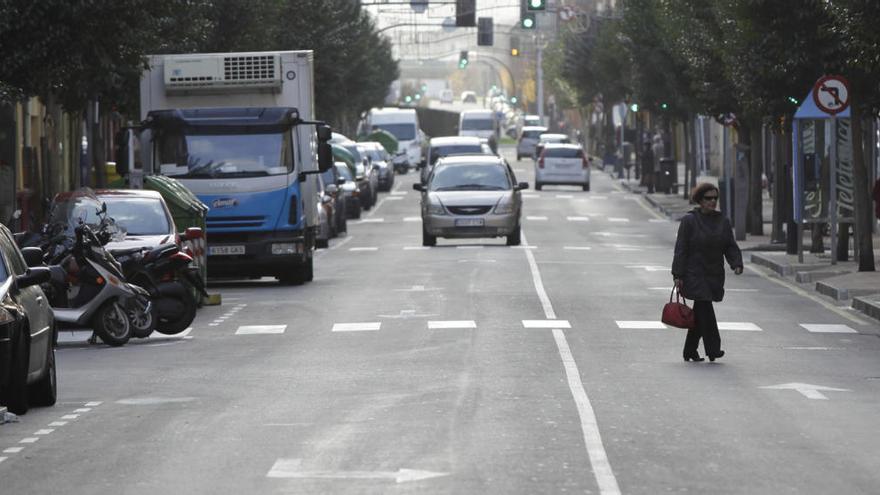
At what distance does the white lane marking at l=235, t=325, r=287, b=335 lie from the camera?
72.2 feet

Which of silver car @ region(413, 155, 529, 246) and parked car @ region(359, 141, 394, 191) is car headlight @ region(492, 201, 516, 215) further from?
parked car @ region(359, 141, 394, 191)

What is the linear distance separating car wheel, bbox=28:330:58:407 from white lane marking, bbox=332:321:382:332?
6892mm

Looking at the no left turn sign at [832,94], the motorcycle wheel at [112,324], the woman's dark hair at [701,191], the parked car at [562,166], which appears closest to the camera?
the woman's dark hair at [701,191]

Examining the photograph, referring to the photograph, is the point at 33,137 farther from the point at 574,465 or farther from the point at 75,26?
the point at 574,465

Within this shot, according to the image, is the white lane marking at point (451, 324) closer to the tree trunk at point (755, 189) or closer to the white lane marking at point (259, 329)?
the white lane marking at point (259, 329)

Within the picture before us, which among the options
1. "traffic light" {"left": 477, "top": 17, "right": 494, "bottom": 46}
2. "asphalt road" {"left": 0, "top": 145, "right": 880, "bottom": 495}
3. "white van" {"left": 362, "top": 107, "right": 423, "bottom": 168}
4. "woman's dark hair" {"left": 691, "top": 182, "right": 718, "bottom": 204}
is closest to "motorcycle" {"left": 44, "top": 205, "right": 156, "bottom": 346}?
"asphalt road" {"left": 0, "top": 145, "right": 880, "bottom": 495}

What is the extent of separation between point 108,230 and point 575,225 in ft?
95.9

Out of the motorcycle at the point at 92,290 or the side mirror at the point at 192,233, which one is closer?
the motorcycle at the point at 92,290

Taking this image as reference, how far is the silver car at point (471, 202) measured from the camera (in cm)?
3969

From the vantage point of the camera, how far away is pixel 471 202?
3969 centimetres

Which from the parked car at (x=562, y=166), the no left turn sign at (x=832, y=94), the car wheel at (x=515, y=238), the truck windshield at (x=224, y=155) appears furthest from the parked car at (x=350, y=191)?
the no left turn sign at (x=832, y=94)

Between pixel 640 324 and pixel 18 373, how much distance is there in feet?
30.8

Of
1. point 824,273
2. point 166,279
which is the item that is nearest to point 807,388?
point 166,279

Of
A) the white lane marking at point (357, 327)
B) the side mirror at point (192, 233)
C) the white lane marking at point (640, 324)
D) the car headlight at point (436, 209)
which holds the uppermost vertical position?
the side mirror at point (192, 233)
